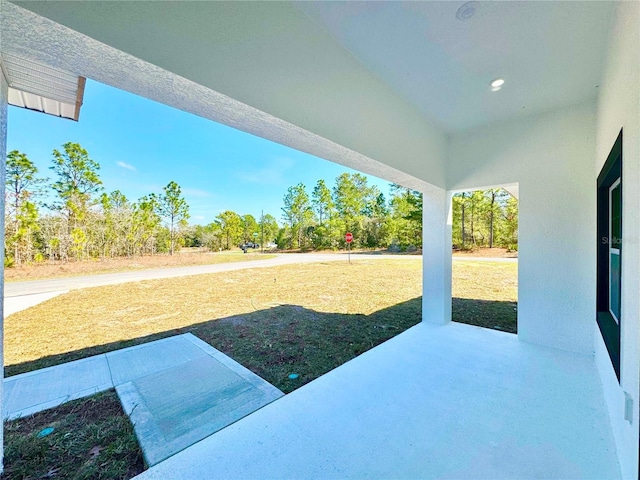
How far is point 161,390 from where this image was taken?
220cm

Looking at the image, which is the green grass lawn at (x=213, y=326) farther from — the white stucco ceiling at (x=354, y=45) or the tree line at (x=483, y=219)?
the tree line at (x=483, y=219)

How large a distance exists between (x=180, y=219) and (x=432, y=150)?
608 inches

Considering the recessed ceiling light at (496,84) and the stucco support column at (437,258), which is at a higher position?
the recessed ceiling light at (496,84)

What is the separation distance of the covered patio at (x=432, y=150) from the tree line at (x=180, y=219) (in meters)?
4.93

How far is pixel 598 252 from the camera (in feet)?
8.14

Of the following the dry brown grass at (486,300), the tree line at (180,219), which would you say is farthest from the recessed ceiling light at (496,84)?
the tree line at (180,219)

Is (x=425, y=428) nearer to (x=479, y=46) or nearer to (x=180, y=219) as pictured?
(x=479, y=46)

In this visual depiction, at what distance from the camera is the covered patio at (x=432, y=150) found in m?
1.19

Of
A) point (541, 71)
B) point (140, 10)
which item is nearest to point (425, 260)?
point (541, 71)

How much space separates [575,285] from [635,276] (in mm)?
2138

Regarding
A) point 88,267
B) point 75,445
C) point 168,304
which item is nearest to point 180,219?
point 88,267

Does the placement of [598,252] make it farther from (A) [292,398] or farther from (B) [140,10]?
(B) [140,10]

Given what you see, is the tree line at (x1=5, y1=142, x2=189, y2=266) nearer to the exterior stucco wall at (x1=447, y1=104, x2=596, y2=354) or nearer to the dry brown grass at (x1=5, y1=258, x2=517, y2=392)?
the dry brown grass at (x1=5, y1=258, x2=517, y2=392)

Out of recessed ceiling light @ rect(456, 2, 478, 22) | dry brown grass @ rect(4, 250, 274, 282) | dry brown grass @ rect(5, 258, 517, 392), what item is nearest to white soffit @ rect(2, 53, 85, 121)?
recessed ceiling light @ rect(456, 2, 478, 22)
